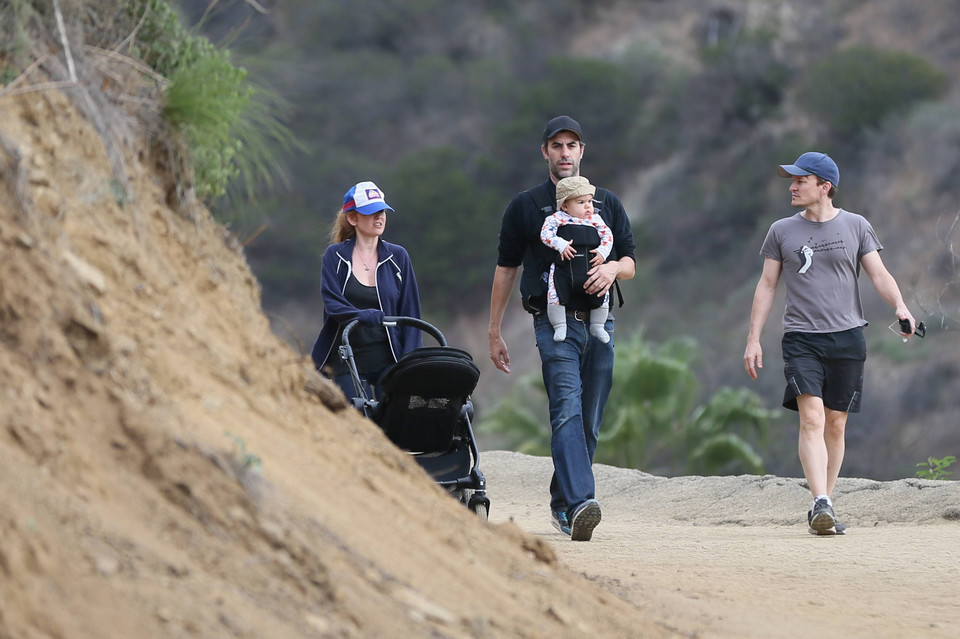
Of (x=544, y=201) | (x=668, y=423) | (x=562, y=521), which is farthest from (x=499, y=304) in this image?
(x=668, y=423)

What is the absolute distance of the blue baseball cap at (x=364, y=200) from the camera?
722 centimetres

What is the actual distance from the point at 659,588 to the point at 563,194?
2408mm

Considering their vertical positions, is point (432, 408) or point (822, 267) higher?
point (822, 267)

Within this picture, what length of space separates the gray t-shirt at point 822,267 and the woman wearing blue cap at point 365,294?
7.47 ft

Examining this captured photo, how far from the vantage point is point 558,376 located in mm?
6945

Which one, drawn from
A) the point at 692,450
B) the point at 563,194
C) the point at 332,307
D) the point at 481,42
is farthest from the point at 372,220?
the point at 481,42

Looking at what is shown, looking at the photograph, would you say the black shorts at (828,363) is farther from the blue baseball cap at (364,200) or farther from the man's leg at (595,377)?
the blue baseball cap at (364,200)

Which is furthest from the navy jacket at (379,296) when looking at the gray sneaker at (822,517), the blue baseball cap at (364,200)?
the gray sneaker at (822,517)

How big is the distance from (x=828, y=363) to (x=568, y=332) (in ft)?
5.64

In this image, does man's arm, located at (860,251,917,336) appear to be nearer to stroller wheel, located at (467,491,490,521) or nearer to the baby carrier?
the baby carrier

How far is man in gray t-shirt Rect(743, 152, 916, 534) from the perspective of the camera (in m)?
7.43

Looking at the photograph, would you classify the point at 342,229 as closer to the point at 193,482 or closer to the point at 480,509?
the point at 480,509

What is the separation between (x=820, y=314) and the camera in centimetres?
751

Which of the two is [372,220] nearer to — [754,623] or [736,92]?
[754,623]
